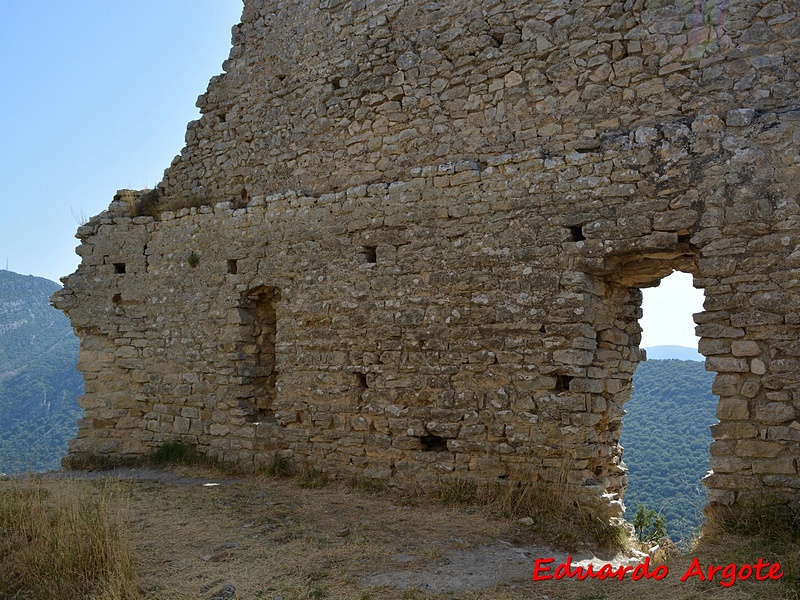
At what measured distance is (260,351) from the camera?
29.4 feet

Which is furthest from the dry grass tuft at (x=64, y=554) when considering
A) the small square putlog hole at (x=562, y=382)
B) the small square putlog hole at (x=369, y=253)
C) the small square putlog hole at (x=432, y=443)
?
the small square putlog hole at (x=562, y=382)

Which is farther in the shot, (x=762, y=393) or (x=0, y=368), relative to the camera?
(x=0, y=368)

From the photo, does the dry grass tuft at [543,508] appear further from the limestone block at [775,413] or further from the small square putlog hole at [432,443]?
the limestone block at [775,413]

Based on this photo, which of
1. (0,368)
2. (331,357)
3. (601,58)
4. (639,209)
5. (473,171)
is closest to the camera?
(639,209)

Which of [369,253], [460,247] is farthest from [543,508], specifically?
[369,253]

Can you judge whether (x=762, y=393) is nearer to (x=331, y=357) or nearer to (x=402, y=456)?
(x=402, y=456)

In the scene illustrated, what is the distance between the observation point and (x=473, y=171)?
22.9ft

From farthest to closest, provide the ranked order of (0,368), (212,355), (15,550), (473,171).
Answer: (0,368) < (212,355) < (473,171) < (15,550)

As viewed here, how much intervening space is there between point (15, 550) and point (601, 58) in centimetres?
650

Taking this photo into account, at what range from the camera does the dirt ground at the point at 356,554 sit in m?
4.38

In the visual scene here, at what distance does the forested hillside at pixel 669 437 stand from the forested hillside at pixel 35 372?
875cm

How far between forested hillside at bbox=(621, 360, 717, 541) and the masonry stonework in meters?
2.83

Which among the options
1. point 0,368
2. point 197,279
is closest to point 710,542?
point 197,279

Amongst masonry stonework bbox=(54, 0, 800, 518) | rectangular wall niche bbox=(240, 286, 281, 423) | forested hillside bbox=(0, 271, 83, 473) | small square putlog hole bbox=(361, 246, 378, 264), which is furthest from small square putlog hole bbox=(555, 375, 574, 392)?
forested hillside bbox=(0, 271, 83, 473)
